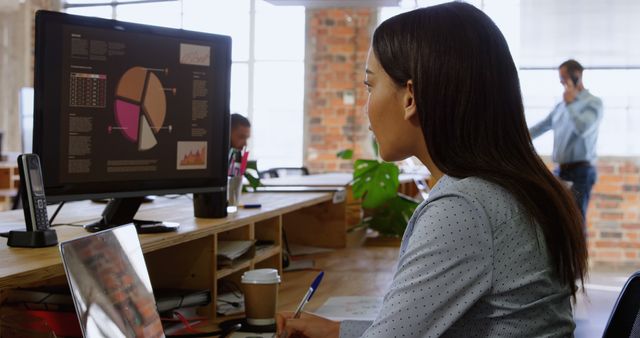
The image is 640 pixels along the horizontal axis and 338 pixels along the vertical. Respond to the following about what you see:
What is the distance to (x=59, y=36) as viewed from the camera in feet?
4.71

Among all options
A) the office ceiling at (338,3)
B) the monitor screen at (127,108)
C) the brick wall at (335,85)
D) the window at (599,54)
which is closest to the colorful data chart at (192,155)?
the monitor screen at (127,108)

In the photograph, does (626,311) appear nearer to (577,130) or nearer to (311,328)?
(311,328)

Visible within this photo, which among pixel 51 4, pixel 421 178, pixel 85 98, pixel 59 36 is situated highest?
pixel 51 4

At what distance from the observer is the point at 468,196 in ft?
3.13

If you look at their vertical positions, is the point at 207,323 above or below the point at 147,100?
below

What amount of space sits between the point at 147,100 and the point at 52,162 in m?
0.24

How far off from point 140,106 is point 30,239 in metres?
0.39

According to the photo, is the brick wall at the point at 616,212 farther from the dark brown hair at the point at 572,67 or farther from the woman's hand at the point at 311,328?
the woman's hand at the point at 311,328

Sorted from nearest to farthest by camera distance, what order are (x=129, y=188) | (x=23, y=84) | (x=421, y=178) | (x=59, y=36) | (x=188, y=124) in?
(x=59, y=36)
(x=129, y=188)
(x=188, y=124)
(x=421, y=178)
(x=23, y=84)

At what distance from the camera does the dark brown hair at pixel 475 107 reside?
101 centimetres

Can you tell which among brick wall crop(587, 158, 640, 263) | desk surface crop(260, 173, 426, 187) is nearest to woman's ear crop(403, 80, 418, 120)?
desk surface crop(260, 173, 426, 187)

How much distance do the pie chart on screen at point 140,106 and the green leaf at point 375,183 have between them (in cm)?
200

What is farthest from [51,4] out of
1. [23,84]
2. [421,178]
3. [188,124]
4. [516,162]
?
[516,162]

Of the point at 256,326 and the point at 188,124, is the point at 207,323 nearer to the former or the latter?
the point at 256,326
